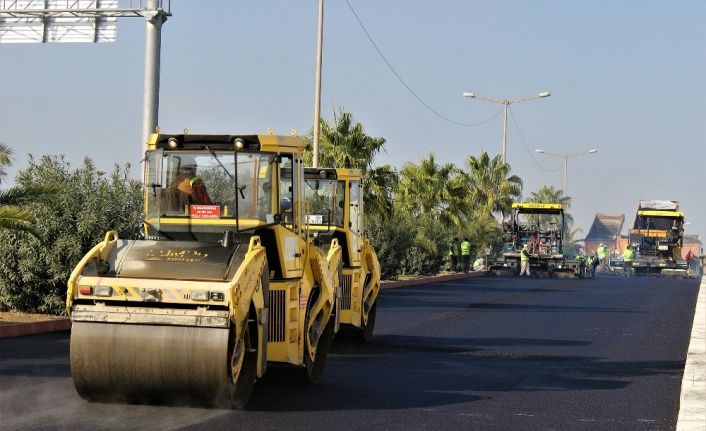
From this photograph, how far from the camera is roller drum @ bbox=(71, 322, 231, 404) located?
8164mm

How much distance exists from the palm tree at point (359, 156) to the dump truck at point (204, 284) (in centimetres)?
2282

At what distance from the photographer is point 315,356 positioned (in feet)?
34.5

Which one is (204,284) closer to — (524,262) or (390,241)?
(390,241)

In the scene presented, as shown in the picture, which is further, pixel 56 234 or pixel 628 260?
pixel 628 260

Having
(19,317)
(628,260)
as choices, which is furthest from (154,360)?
(628,260)

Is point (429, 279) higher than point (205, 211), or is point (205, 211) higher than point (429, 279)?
point (205, 211)

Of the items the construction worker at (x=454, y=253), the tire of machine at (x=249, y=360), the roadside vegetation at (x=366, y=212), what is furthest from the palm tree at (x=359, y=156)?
the tire of machine at (x=249, y=360)

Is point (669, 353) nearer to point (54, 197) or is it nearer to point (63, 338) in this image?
point (63, 338)

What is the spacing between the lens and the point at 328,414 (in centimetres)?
874

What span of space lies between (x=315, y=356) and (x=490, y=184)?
45.1m

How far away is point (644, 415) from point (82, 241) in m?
9.79

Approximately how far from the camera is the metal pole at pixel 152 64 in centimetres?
1773

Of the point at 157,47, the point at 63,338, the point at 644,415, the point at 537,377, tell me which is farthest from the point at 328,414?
the point at 157,47

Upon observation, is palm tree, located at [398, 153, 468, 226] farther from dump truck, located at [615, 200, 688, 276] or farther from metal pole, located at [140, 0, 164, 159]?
metal pole, located at [140, 0, 164, 159]
